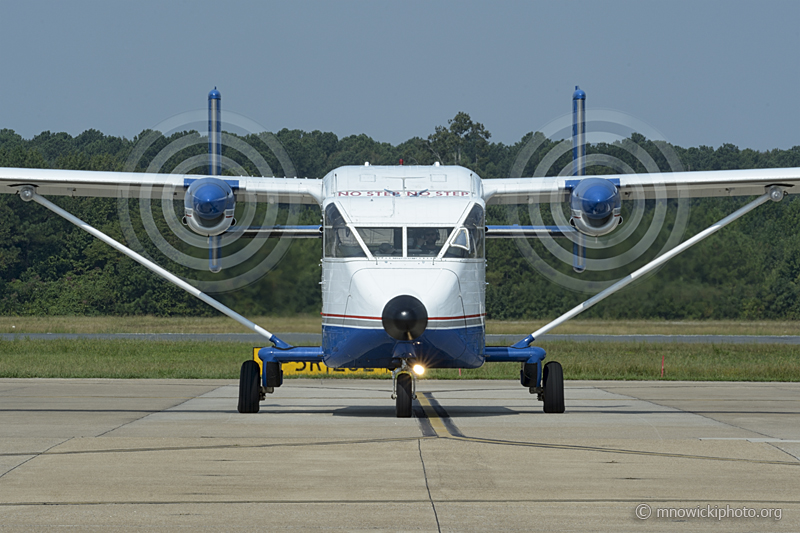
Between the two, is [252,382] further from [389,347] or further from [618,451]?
[618,451]

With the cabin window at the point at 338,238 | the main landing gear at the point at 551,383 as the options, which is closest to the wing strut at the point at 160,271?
the cabin window at the point at 338,238

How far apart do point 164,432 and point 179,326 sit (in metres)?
37.2

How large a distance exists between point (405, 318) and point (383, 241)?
148 centimetres

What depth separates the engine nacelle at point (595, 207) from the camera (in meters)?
16.1

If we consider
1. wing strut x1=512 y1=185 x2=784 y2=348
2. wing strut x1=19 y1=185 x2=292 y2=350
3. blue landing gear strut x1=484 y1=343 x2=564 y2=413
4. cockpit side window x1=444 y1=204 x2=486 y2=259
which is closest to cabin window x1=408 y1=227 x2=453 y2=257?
cockpit side window x1=444 y1=204 x2=486 y2=259

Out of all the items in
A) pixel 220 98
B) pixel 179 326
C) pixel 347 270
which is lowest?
pixel 179 326

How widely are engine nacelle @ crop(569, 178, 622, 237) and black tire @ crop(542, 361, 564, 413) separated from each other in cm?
250

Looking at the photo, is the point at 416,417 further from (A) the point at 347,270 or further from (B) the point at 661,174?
(B) the point at 661,174

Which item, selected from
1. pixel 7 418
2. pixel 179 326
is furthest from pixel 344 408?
pixel 179 326

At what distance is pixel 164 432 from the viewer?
41.3 feet

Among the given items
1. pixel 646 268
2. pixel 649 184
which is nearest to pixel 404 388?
pixel 646 268

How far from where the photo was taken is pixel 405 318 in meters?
12.4

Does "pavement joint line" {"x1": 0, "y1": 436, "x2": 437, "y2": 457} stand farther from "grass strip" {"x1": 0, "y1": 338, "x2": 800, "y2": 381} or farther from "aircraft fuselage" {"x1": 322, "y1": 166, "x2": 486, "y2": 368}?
"grass strip" {"x1": 0, "y1": 338, "x2": 800, "y2": 381}

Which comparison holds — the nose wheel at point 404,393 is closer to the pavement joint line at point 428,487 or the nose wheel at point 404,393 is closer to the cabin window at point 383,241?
the cabin window at point 383,241
